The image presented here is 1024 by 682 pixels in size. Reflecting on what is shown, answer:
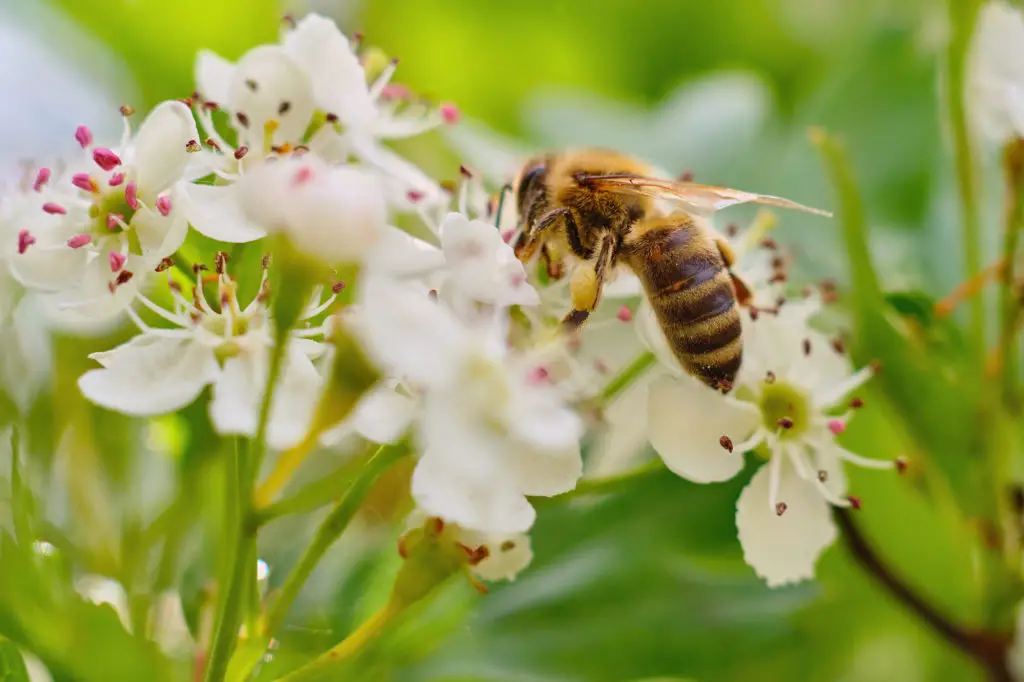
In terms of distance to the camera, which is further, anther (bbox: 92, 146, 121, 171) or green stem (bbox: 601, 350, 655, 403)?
green stem (bbox: 601, 350, 655, 403)

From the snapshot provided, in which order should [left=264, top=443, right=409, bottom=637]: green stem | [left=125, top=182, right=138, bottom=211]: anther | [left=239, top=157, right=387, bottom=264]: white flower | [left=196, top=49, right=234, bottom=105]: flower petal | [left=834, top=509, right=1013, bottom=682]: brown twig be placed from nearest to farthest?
[left=239, top=157, right=387, bottom=264]: white flower → [left=264, top=443, right=409, bottom=637]: green stem → [left=125, top=182, right=138, bottom=211]: anther → [left=196, top=49, right=234, bottom=105]: flower petal → [left=834, top=509, right=1013, bottom=682]: brown twig

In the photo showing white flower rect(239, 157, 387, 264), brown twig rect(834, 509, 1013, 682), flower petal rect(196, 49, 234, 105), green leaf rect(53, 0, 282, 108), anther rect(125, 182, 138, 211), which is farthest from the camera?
green leaf rect(53, 0, 282, 108)

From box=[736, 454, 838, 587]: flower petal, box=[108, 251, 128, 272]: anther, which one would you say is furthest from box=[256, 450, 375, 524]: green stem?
box=[736, 454, 838, 587]: flower petal

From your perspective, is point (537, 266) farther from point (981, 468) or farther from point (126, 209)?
point (981, 468)

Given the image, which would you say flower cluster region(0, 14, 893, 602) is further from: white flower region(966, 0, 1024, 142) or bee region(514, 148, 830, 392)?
white flower region(966, 0, 1024, 142)

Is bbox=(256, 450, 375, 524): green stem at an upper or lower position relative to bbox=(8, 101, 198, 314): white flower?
lower

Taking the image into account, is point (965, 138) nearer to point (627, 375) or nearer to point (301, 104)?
point (627, 375)

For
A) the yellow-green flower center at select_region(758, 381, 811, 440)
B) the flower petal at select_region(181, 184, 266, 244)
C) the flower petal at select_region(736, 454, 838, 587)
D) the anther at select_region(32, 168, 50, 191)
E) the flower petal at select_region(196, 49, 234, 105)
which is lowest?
the flower petal at select_region(736, 454, 838, 587)
